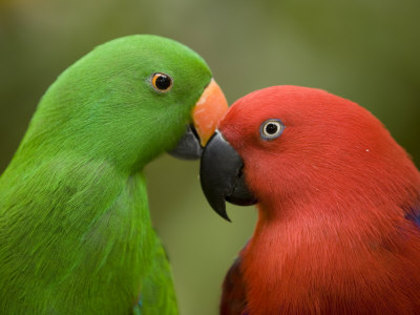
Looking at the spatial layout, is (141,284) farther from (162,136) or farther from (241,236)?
(241,236)

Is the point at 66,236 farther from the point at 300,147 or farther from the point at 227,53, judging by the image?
Result: the point at 227,53

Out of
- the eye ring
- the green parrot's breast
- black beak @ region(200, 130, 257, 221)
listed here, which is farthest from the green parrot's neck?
the eye ring

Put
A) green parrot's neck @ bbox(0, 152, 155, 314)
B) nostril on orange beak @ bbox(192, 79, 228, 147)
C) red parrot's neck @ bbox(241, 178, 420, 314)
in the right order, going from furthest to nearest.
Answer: nostril on orange beak @ bbox(192, 79, 228, 147)
green parrot's neck @ bbox(0, 152, 155, 314)
red parrot's neck @ bbox(241, 178, 420, 314)

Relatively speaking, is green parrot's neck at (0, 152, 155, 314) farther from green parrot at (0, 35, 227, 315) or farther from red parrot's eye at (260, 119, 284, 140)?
red parrot's eye at (260, 119, 284, 140)

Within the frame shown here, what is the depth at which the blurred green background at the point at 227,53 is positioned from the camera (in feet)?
10.6

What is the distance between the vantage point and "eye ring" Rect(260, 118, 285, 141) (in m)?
1.61

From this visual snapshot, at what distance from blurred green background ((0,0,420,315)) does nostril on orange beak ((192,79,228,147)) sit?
1358 mm

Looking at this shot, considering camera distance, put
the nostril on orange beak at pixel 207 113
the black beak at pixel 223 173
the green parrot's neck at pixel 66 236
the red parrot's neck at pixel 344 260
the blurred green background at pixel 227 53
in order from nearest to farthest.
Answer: the red parrot's neck at pixel 344 260 → the green parrot's neck at pixel 66 236 → the black beak at pixel 223 173 → the nostril on orange beak at pixel 207 113 → the blurred green background at pixel 227 53

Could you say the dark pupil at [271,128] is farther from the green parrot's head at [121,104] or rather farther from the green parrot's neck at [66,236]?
the green parrot's neck at [66,236]

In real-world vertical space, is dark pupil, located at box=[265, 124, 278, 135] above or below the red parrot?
above

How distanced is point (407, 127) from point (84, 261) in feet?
7.44

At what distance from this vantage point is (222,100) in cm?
187

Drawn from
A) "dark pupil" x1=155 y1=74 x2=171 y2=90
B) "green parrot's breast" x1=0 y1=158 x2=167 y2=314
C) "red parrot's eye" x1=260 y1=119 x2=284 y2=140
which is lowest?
"green parrot's breast" x1=0 y1=158 x2=167 y2=314

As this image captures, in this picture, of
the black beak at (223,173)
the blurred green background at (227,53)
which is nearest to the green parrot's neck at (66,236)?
the black beak at (223,173)
